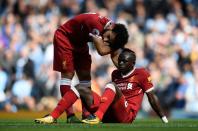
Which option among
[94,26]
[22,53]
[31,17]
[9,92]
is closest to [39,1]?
[31,17]

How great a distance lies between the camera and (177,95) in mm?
19516

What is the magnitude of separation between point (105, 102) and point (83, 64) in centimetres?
158

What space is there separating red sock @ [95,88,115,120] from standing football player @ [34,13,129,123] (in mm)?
536

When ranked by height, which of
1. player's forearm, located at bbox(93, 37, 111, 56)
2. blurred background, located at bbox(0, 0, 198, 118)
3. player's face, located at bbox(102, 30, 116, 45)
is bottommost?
blurred background, located at bbox(0, 0, 198, 118)

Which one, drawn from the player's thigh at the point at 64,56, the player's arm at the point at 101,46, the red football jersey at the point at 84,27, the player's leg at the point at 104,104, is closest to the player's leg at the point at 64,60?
the player's thigh at the point at 64,56

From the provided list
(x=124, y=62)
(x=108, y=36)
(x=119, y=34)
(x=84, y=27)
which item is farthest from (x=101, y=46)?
(x=84, y=27)

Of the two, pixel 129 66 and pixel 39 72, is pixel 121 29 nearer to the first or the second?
pixel 129 66

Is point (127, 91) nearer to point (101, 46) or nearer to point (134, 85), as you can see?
point (134, 85)

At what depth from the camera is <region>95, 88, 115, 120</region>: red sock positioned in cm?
1127

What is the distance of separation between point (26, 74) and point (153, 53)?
3997mm

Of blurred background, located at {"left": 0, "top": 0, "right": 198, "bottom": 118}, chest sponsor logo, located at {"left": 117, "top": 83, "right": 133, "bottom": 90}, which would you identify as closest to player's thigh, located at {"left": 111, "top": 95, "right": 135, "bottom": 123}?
chest sponsor logo, located at {"left": 117, "top": 83, "right": 133, "bottom": 90}

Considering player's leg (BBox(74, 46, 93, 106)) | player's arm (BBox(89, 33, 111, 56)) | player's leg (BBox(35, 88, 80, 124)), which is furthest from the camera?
player's leg (BBox(74, 46, 93, 106))

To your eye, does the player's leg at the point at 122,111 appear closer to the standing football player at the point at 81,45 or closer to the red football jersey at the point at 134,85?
the red football jersey at the point at 134,85

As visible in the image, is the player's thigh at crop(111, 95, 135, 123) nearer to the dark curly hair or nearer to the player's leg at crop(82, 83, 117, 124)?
the player's leg at crop(82, 83, 117, 124)
